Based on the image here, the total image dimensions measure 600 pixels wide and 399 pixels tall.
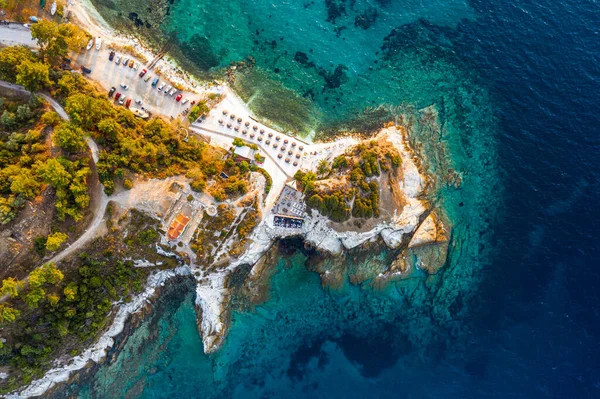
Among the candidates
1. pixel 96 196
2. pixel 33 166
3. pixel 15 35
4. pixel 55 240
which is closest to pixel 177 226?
pixel 96 196

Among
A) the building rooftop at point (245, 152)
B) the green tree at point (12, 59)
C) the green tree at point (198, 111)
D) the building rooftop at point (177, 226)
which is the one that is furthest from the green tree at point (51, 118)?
the building rooftop at point (245, 152)

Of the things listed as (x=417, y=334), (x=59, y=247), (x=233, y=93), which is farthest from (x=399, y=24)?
(x=59, y=247)

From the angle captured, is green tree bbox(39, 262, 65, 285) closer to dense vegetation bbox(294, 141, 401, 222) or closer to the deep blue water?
the deep blue water

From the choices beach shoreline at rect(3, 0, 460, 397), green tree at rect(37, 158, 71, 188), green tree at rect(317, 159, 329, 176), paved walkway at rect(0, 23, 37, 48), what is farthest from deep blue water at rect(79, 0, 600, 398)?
paved walkway at rect(0, 23, 37, 48)

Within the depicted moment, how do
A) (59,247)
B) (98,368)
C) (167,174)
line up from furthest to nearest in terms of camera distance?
(98,368) < (167,174) < (59,247)

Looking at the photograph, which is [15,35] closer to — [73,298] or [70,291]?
[70,291]

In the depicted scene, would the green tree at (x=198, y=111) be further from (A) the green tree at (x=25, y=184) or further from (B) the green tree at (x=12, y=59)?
(B) the green tree at (x=12, y=59)

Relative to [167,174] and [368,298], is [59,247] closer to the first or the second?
[167,174]
